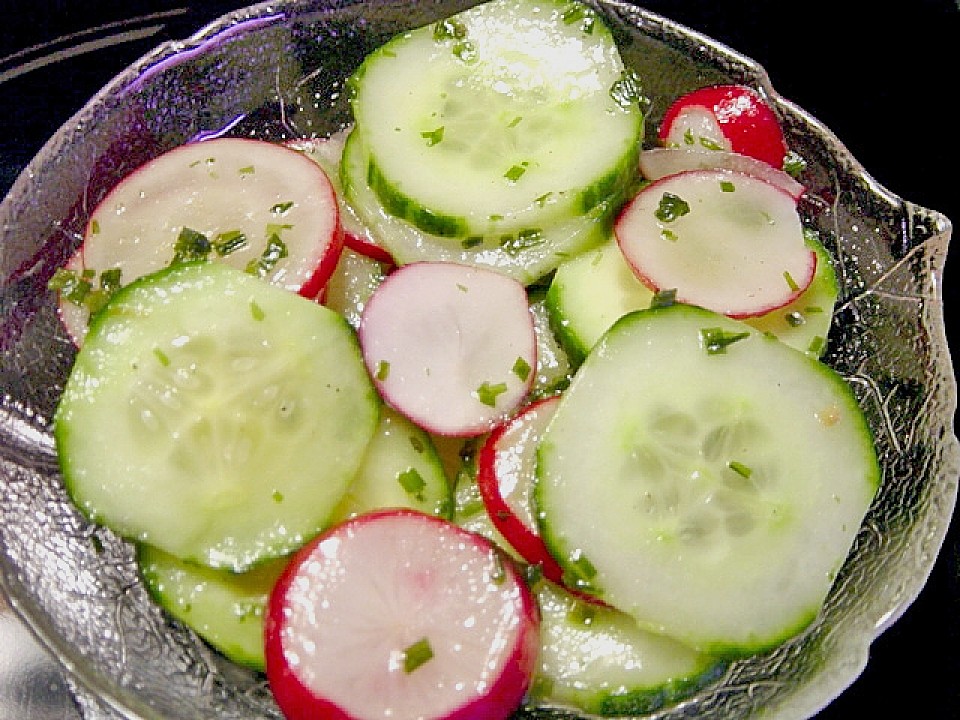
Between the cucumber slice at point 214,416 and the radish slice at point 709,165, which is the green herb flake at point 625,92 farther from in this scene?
the cucumber slice at point 214,416

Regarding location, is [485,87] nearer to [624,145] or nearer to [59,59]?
[624,145]

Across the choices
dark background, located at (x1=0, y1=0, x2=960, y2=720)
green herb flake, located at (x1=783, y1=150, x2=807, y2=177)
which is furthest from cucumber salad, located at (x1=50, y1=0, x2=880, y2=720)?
dark background, located at (x1=0, y1=0, x2=960, y2=720)

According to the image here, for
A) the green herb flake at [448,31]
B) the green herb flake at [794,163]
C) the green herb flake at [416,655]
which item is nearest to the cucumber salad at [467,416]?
the green herb flake at [416,655]

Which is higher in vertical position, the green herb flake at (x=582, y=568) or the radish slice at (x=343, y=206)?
the radish slice at (x=343, y=206)

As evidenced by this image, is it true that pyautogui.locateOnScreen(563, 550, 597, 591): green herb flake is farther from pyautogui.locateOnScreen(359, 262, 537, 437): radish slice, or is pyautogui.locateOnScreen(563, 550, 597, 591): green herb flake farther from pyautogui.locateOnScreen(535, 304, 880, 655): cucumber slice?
pyautogui.locateOnScreen(359, 262, 537, 437): radish slice

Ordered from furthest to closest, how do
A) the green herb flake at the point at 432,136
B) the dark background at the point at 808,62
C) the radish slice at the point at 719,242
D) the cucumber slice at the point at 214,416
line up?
the dark background at the point at 808,62 < the green herb flake at the point at 432,136 < the radish slice at the point at 719,242 < the cucumber slice at the point at 214,416

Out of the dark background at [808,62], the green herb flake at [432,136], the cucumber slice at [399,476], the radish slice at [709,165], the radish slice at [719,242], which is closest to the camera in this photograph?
the cucumber slice at [399,476]

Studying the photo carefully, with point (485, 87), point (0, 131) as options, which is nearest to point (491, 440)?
point (485, 87)
